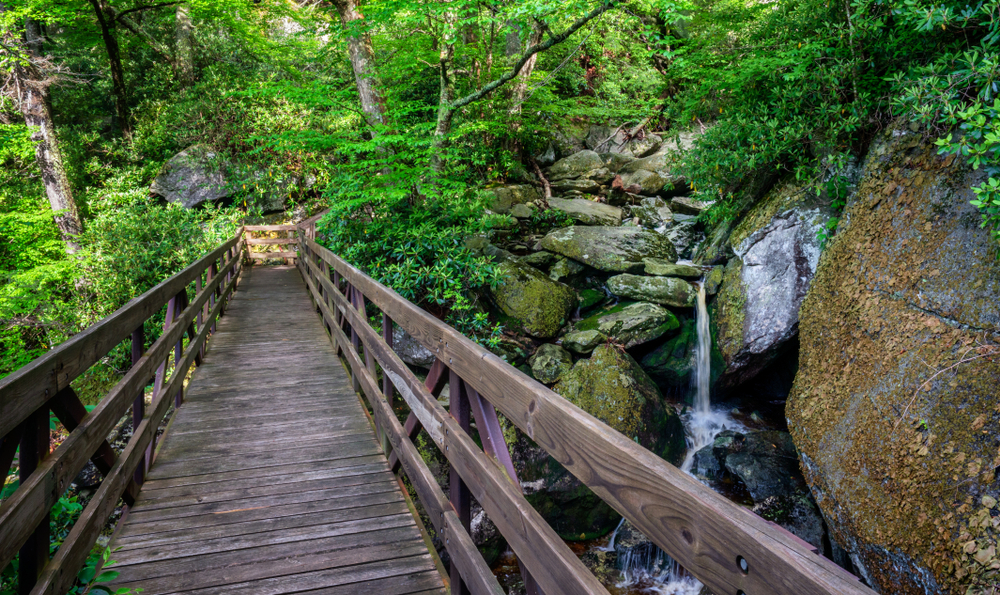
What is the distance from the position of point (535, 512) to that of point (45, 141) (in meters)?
15.1

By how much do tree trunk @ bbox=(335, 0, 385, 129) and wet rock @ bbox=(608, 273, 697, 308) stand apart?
506cm

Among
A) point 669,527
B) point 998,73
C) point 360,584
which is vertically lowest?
point 360,584

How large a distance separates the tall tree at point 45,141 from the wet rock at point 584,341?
442 inches

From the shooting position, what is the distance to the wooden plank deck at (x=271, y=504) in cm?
232

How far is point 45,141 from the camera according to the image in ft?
38.1

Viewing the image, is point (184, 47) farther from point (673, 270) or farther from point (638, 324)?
point (638, 324)

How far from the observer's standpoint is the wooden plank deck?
232cm

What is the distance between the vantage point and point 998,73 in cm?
374

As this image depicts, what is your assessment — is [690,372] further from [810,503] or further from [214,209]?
[214,209]

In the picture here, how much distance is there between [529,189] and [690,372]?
6932 mm

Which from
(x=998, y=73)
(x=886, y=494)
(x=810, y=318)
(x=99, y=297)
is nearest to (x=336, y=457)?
(x=886, y=494)

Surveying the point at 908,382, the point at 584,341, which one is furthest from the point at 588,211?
the point at 908,382

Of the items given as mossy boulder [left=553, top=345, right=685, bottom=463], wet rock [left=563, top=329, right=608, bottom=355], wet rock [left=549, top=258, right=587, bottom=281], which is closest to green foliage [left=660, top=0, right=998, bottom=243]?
wet rock [left=549, top=258, right=587, bottom=281]

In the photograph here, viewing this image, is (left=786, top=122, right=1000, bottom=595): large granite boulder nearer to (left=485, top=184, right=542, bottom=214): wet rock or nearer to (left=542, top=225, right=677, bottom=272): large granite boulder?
(left=542, top=225, right=677, bottom=272): large granite boulder
